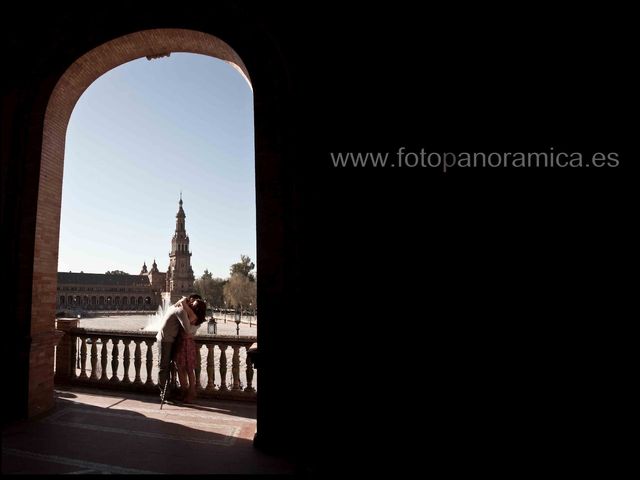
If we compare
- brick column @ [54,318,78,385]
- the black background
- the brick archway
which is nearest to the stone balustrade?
brick column @ [54,318,78,385]

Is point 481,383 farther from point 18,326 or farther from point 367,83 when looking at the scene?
point 18,326

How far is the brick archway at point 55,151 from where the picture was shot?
457 cm

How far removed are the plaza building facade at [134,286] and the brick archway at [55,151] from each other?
89.6 metres

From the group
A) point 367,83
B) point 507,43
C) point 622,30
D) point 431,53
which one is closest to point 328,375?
point 367,83

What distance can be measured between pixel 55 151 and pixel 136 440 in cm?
381

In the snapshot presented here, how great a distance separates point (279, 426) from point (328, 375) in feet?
2.39

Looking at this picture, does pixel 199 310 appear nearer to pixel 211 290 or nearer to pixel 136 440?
pixel 136 440

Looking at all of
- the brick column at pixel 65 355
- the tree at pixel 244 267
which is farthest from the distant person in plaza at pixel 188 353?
the tree at pixel 244 267

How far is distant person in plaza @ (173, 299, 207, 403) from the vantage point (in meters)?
5.42

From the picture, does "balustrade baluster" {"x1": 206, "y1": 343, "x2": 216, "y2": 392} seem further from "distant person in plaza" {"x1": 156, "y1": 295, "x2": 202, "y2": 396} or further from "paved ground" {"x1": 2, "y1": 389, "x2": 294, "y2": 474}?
"distant person in plaza" {"x1": 156, "y1": 295, "x2": 202, "y2": 396}

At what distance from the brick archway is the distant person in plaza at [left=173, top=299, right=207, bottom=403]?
155 cm

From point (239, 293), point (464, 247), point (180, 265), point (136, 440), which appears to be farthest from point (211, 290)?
point (464, 247)

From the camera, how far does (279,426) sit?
3.62 m

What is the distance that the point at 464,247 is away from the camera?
3436mm
